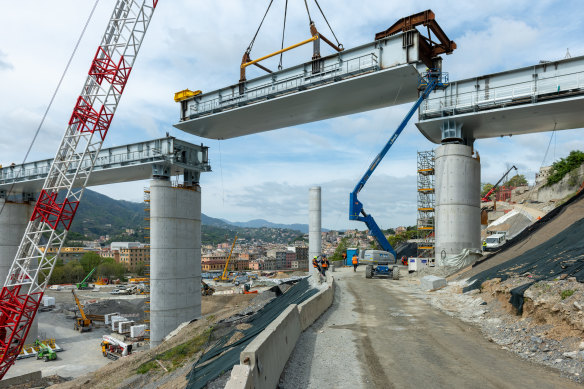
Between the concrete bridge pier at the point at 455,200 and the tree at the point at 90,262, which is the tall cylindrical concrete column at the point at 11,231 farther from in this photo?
the tree at the point at 90,262

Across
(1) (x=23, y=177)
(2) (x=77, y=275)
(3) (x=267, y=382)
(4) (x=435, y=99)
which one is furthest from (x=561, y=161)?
(2) (x=77, y=275)

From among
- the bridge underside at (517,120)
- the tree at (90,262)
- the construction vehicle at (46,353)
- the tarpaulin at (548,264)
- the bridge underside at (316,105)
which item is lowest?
the tree at (90,262)

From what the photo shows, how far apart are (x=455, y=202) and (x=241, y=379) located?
23468 mm

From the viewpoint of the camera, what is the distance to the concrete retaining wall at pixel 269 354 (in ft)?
19.5

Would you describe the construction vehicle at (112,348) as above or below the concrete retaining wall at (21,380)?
below

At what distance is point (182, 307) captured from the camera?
107ft

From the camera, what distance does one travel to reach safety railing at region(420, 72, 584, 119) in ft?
73.6

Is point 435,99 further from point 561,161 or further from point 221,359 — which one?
point 561,161

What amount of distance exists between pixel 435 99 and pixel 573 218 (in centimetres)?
1118

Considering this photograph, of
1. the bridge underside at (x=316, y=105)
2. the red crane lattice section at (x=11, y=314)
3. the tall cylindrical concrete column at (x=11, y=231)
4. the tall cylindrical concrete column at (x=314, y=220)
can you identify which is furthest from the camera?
the tall cylindrical concrete column at (x=11, y=231)

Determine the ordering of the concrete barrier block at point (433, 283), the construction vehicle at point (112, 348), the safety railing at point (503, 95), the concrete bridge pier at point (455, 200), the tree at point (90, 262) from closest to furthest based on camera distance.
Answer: the concrete barrier block at point (433, 283)
the safety railing at point (503, 95)
the concrete bridge pier at point (455, 200)
the construction vehicle at point (112, 348)
the tree at point (90, 262)

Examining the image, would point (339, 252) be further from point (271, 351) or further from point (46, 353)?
point (271, 351)

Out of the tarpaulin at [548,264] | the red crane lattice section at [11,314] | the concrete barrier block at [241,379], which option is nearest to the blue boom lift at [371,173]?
the tarpaulin at [548,264]

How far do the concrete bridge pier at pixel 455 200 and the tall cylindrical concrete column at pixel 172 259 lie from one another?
19987mm
